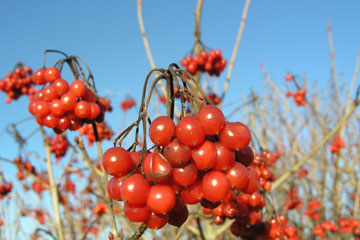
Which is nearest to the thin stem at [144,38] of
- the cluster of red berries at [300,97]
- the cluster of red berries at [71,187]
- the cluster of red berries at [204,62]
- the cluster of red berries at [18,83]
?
the cluster of red berries at [204,62]

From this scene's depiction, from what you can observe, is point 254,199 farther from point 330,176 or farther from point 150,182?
point 330,176

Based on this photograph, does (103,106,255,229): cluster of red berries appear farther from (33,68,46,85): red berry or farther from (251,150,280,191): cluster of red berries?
(251,150,280,191): cluster of red berries

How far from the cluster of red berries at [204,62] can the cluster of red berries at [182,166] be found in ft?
9.07

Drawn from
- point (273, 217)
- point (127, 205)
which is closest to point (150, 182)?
point (127, 205)

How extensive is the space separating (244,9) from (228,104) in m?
1.11

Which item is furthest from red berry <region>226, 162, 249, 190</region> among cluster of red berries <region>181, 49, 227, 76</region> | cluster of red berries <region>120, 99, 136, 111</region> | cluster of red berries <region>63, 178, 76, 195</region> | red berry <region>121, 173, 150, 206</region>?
cluster of red berries <region>120, 99, 136, 111</region>

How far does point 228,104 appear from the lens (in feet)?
12.6

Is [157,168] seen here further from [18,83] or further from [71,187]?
[71,187]

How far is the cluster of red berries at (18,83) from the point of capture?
3.13m

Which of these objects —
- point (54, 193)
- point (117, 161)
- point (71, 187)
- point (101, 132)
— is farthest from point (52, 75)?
point (71, 187)

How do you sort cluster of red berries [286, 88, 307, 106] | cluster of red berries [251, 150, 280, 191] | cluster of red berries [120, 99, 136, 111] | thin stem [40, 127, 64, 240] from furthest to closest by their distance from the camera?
1. cluster of red berries [120, 99, 136, 111]
2. cluster of red berries [286, 88, 307, 106]
3. thin stem [40, 127, 64, 240]
4. cluster of red berries [251, 150, 280, 191]

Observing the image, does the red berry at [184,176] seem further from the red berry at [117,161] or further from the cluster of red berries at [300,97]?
the cluster of red berries at [300,97]

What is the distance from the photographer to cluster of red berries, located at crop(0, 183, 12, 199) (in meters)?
4.06

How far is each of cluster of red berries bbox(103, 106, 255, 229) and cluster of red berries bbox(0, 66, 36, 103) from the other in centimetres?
273
